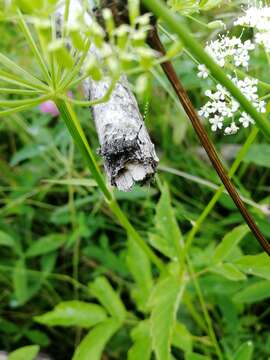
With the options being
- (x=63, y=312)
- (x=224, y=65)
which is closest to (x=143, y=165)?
(x=224, y=65)

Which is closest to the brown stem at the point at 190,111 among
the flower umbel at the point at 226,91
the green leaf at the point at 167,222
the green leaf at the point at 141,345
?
the flower umbel at the point at 226,91

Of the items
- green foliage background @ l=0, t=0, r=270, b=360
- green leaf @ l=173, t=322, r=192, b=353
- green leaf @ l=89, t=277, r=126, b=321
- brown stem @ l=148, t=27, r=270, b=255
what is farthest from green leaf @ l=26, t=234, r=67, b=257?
brown stem @ l=148, t=27, r=270, b=255

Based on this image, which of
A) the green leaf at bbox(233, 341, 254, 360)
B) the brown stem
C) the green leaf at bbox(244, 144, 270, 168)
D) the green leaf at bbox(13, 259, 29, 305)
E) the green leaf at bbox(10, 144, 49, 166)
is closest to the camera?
the brown stem

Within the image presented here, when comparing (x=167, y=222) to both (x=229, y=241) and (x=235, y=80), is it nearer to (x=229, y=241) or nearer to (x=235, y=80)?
(x=229, y=241)

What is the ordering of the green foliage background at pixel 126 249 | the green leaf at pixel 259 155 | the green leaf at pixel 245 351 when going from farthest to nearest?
1. the green leaf at pixel 259 155
2. the green foliage background at pixel 126 249
3. the green leaf at pixel 245 351

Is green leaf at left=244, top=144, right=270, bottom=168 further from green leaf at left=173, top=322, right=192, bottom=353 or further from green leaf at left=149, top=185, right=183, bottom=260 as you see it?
green leaf at left=173, top=322, right=192, bottom=353

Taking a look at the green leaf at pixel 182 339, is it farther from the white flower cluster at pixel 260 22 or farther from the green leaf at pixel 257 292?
the white flower cluster at pixel 260 22

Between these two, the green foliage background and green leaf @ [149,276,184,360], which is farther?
the green foliage background
